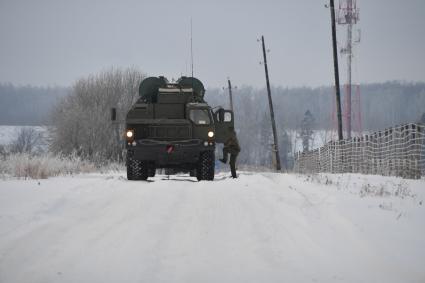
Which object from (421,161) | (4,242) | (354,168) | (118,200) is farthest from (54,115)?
(4,242)

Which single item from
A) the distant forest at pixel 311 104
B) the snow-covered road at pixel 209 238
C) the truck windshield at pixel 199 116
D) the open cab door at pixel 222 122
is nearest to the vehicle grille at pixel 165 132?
the truck windshield at pixel 199 116

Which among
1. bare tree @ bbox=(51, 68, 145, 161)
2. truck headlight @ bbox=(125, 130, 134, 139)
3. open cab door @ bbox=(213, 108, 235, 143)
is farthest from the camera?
bare tree @ bbox=(51, 68, 145, 161)

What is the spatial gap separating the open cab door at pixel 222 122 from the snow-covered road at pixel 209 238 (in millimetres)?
6476

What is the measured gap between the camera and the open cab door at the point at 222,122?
566 inches

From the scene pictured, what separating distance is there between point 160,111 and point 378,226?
30.1 ft

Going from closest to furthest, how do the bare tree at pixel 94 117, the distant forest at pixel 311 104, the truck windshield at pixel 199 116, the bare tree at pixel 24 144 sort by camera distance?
the truck windshield at pixel 199 116
the bare tree at pixel 24 144
the bare tree at pixel 94 117
the distant forest at pixel 311 104

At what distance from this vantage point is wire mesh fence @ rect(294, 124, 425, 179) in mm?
14516

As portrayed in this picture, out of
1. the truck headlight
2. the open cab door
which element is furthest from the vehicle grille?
the open cab door

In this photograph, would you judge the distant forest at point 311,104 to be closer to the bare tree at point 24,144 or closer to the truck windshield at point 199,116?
the bare tree at point 24,144

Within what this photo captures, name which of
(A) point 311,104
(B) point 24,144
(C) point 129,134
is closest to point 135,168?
(C) point 129,134

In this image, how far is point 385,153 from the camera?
59.4 ft

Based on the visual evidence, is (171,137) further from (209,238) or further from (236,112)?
(236,112)

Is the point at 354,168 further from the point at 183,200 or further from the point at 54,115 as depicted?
the point at 54,115

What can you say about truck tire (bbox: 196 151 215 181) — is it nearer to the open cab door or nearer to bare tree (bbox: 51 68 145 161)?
→ the open cab door
